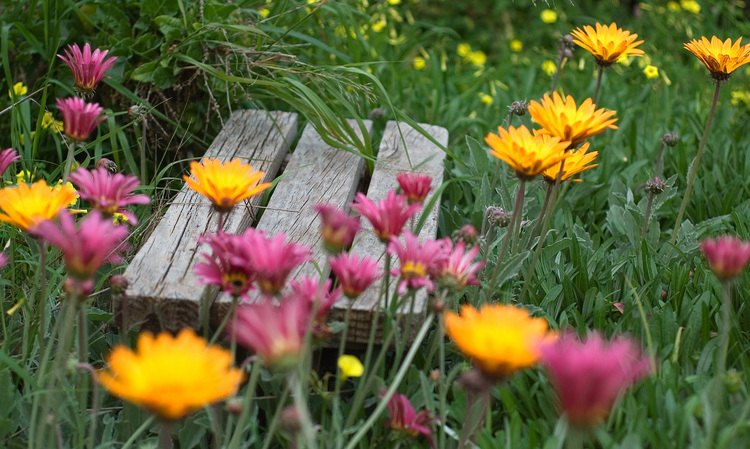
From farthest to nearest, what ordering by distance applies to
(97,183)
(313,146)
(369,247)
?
1. (313,146)
2. (369,247)
3. (97,183)

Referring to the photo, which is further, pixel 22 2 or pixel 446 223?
pixel 22 2

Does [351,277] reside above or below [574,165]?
below

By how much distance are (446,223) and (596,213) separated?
0.52 metres

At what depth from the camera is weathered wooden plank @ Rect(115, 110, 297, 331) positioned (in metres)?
1.50

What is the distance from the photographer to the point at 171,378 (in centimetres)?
88

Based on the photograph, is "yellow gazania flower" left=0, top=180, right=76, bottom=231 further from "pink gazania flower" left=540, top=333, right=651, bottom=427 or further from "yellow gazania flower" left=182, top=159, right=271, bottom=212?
"pink gazania flower" left=540, top=333, right=651, bottom=427

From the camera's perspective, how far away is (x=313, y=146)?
2285mm

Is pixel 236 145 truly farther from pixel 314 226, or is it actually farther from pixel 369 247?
pixel 369 247

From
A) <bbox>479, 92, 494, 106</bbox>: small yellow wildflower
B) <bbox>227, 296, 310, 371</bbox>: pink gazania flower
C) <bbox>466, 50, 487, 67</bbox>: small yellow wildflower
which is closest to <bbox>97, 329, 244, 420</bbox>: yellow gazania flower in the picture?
<bbox>227, 296, 310, 371</bbox>: pink gazania flower

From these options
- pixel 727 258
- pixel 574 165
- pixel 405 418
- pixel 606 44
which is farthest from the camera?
pixel 606 44

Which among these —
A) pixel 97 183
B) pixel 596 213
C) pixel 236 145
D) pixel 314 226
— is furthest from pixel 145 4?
pixel 596 213

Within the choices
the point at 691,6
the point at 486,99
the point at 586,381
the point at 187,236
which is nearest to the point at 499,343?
the point at 586,381

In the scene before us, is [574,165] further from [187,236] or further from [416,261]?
[187,236]

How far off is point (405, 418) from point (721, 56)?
43.1 inches
